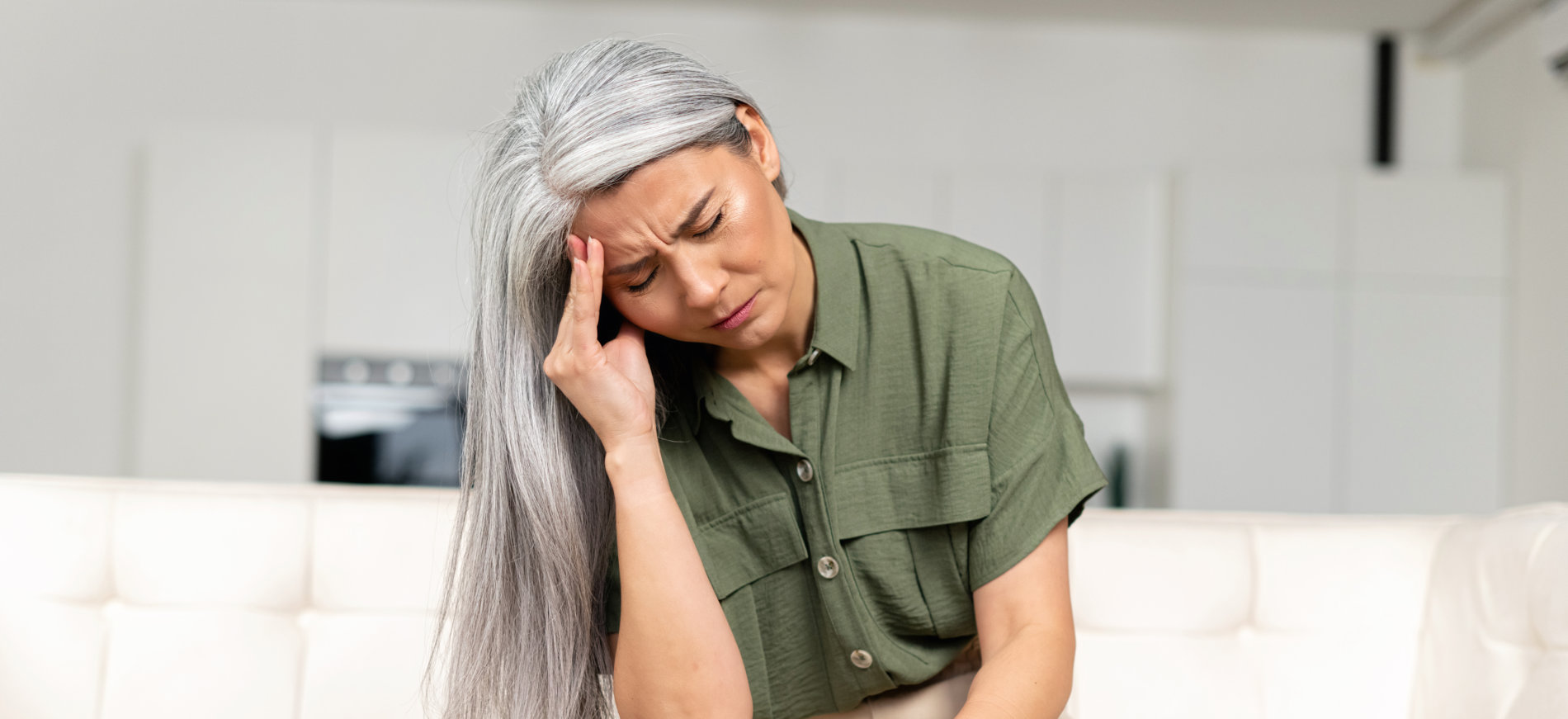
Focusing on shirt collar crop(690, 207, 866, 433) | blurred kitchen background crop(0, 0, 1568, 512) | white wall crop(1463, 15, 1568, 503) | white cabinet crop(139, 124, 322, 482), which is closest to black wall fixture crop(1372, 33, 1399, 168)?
blurred kitchen background crop(0, 0, 1568, 512)

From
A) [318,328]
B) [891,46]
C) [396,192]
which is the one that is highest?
[891,46]

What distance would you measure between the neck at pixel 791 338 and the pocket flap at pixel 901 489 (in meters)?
0.15

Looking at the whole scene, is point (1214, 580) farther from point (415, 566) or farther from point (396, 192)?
point (396, 192)

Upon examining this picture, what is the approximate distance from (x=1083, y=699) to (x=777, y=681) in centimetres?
49

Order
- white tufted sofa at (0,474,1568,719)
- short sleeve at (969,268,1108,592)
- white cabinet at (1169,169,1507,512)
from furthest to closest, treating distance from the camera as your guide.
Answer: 1. white cabinet at (1169,169,1507,512)
2. white tufted sofa at (0,474,1568,719)
3. short sleeve at (969,268,1108,592)

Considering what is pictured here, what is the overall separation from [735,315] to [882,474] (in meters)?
0.25

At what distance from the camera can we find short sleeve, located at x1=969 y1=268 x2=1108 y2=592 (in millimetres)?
1141

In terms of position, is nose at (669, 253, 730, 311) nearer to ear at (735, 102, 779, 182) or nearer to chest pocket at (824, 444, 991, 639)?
ear at (735, 102, 779, 182)

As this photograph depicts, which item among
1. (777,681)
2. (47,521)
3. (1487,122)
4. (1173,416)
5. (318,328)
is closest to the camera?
(777,681)

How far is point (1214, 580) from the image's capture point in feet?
5.17

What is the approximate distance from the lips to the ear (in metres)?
0.14

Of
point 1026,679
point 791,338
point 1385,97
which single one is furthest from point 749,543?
point 1385,97

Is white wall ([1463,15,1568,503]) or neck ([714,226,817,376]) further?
white wall ([1463,15,1568,503])

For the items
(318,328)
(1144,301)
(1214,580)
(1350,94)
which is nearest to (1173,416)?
(1144,301)
